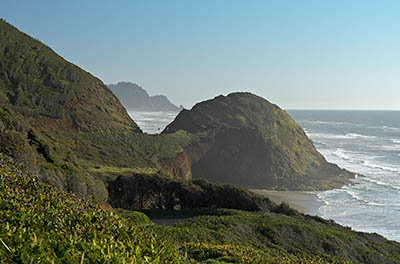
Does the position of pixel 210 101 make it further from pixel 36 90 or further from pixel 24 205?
pixel 24 205

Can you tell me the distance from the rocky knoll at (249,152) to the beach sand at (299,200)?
3579 millimetres

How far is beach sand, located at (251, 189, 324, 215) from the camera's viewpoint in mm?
43631

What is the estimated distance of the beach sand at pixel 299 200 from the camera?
143 feet

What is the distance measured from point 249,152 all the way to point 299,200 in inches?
693

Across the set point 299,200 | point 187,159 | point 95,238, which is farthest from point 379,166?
point 95,238

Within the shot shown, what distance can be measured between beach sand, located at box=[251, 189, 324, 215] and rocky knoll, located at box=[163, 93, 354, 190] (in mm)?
3579

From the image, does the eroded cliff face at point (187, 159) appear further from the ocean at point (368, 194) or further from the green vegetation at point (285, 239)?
the green vegetation at point (285, 239)

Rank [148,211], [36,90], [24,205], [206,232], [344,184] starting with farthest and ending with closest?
1. [344,184]
2. [36,90]
3. [148,211]
4. [206,232]
5. [24,205]

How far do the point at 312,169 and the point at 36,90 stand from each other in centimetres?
4915

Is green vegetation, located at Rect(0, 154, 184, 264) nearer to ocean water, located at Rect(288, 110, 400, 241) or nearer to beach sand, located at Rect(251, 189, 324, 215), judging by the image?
ocean water, located at Rect(288, 110, 400, 241)

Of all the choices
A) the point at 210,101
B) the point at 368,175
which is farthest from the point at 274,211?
the point at 210,101

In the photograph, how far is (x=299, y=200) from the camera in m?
48.8

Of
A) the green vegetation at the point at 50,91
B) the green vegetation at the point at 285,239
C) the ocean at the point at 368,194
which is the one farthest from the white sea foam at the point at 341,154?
the green vegetation at the point at 285,239

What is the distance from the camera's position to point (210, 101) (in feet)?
257
